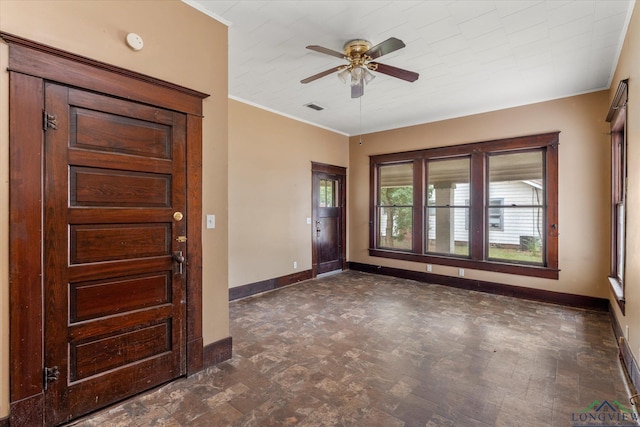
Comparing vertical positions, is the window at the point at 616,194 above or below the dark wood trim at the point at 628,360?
above

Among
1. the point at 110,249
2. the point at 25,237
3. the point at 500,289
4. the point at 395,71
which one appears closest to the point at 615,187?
the point at 500,289

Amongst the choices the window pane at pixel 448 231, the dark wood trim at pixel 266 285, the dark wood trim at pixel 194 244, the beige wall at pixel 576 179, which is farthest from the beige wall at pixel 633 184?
the dark wood trim at pixel 266 285

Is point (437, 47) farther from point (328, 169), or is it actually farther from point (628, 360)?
Answer: point (328, 169)

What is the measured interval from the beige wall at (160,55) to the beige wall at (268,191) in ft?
6.01

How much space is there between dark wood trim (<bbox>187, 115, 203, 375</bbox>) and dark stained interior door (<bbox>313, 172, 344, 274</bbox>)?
11.4ft

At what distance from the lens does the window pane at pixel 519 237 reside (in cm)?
462

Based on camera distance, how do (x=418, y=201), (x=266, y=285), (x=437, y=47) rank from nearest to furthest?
(x=437, y=47) → (x=266, y=285) → (x=418, y=201)

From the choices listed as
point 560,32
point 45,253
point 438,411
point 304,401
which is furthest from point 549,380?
point 45,253

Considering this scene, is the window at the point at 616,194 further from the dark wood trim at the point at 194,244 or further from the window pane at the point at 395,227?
the dark wood trim at the point at 194,244

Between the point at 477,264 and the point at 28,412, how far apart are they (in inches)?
213

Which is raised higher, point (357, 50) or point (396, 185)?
point (357, 50)

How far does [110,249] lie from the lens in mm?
2086

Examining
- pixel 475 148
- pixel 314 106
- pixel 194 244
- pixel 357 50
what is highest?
pixel 314 106

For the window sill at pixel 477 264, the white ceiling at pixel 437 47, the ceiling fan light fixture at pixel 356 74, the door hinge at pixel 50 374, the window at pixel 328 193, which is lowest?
the door hinge at pixel 50 374
